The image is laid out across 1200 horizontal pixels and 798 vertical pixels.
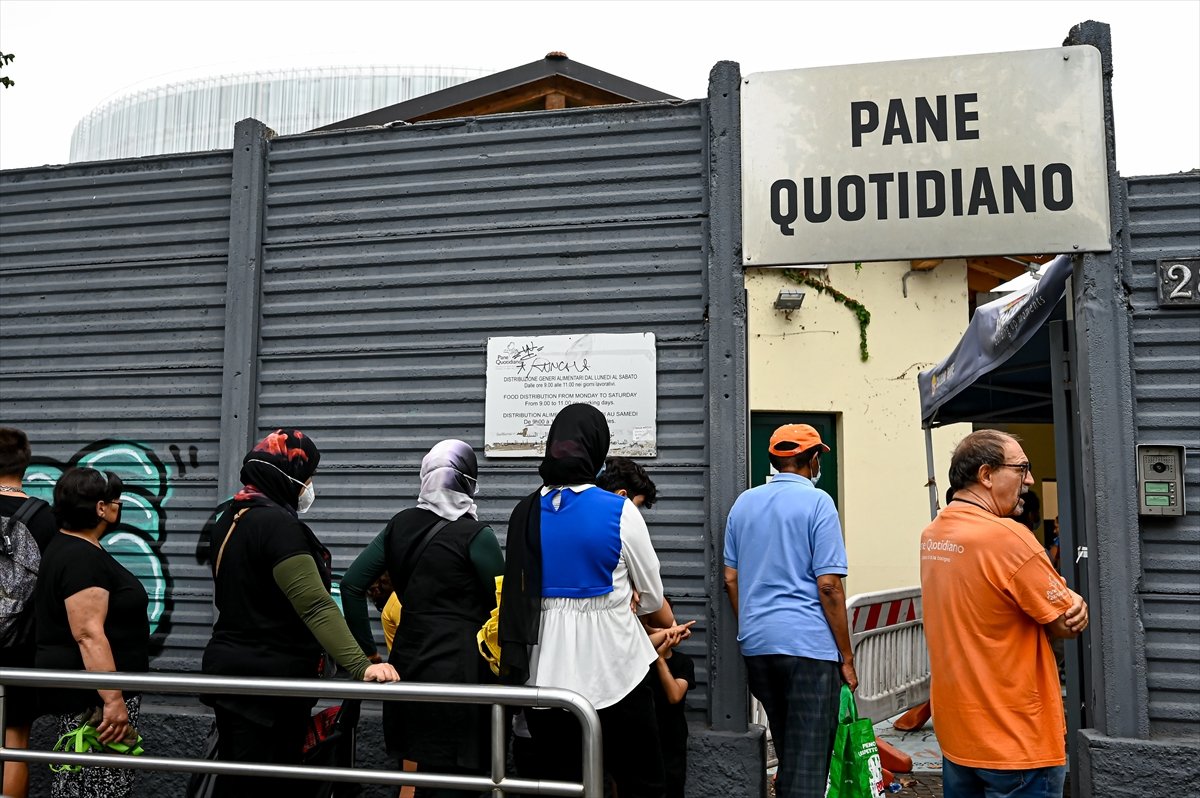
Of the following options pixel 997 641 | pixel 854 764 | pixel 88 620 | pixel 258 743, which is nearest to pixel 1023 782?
pixel 997 641

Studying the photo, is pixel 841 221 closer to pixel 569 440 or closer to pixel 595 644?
pixel 569 440

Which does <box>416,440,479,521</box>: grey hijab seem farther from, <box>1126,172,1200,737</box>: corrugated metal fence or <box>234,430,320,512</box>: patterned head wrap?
<box>1126,172,1200,737</box>: corrugated metal fence

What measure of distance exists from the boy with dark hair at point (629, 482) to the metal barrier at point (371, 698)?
1689 mm

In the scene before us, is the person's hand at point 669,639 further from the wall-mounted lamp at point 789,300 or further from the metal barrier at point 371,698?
the wall-mounted lamp at point 789,300

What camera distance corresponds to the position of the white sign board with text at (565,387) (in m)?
5.12

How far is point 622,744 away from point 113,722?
2.08m

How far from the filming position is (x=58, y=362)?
604cm

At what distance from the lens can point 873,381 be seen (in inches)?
481

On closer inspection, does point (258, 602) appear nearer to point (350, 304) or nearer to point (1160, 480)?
point (350, 304)

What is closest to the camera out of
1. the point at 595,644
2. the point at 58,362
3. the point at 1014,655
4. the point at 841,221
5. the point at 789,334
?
the point at 1014,655

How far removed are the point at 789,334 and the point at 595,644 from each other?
29.6 ft

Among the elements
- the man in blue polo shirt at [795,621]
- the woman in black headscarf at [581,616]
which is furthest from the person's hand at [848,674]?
the woman in black headscarf at [581,616]

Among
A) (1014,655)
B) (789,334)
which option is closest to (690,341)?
(1014,655)

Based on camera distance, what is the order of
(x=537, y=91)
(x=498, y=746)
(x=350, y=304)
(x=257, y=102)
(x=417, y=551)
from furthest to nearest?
(x=257, y=102)
(x=537, y=91)
(x=350, y=304)
(x=417, y=551)
(x=498, y=746)
